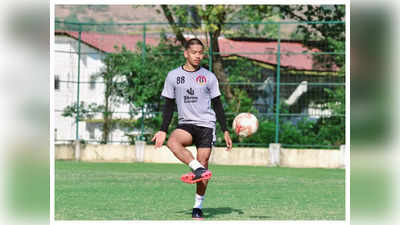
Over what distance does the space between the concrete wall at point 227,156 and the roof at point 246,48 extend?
7.52ft

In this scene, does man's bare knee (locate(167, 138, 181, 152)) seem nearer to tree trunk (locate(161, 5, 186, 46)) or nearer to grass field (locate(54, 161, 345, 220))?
grass field (locate(54, 161, 345, 220))

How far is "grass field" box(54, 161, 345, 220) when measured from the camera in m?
8.98

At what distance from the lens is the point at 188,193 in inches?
476

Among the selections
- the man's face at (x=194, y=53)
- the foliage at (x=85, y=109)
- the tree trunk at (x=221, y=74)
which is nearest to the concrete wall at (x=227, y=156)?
the foliage at (x=85, y=109)

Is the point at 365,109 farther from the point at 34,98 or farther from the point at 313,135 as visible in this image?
the point at 313,135

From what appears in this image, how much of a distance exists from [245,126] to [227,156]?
9.10m

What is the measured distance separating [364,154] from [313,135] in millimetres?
13978

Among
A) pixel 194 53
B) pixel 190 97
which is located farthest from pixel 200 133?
pixel 194 53

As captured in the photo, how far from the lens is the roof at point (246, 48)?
20.2m

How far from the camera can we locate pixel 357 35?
20.4 ft

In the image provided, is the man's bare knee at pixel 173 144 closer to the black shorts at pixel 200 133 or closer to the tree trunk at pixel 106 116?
the black shorts at pixel 200 133

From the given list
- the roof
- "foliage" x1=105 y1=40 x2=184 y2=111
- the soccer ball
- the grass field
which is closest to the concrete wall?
the grass field

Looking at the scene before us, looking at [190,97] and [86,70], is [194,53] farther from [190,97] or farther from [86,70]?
[86,70]

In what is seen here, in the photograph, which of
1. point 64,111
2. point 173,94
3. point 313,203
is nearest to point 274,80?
point 64,111
